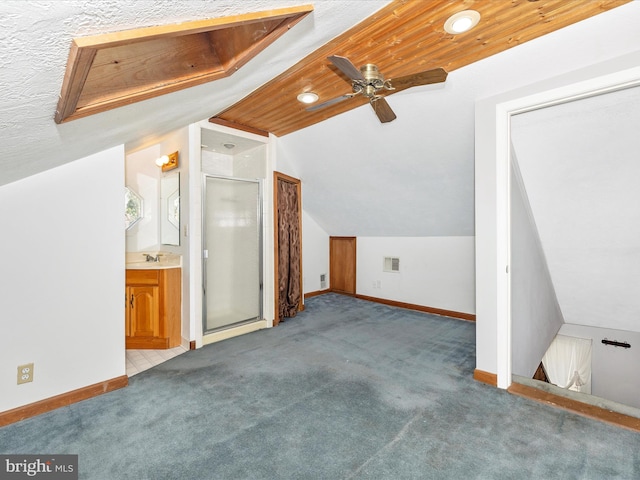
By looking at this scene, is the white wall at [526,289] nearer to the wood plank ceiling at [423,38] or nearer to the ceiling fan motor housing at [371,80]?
the wood plank ceiling at [423,38]

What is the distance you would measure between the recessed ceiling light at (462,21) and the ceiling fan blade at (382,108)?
0.56 m

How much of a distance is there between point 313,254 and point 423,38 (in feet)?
13.2

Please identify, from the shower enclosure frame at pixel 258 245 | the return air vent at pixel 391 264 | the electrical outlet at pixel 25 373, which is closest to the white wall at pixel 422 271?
the return air vent at pixel 391 264

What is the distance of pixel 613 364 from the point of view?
170 inches

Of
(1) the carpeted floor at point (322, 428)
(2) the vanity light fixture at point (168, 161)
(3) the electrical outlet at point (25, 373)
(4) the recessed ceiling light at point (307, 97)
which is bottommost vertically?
(1) the carpeted floor at point (322, 428)

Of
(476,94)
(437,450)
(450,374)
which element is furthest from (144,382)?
(476,94)

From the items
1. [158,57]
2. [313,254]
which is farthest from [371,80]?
[313,254]

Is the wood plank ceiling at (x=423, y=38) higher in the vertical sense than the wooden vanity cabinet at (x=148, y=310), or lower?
higher

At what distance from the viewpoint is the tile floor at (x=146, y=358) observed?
2.79 m

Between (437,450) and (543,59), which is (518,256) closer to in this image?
(543,59)

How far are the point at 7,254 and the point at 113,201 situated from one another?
0.69 meters

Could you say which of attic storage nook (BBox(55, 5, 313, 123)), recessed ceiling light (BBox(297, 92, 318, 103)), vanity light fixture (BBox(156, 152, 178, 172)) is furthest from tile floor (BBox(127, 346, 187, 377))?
recessed ceiling light (BBox(297, 92, 318, 103))

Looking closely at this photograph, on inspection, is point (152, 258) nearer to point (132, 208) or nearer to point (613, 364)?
point (132, 208)

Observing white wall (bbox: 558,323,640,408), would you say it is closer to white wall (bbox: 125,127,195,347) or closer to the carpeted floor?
the carpeted floor
